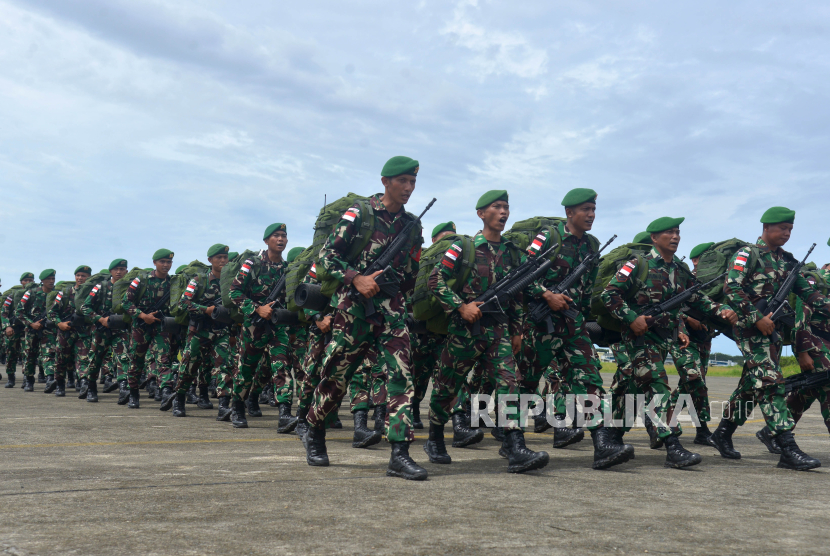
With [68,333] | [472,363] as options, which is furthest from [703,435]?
[68,333]

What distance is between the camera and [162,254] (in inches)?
482

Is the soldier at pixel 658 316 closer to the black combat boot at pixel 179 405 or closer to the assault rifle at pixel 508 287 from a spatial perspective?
the assault rifle at pixel 508 287

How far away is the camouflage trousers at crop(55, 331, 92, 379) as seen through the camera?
1365 centimetres

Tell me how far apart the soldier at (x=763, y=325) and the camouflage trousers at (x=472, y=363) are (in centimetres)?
243

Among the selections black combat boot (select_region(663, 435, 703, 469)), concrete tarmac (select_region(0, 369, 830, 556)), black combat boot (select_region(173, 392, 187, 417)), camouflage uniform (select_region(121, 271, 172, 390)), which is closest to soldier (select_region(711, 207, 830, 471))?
concrete tarmac (select_region(0, 369, 830, 556))

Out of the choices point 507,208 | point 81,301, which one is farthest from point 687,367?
point 81,301

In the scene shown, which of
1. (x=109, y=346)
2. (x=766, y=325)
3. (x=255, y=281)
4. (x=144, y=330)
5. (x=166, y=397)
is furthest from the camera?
(x=109, y=346)

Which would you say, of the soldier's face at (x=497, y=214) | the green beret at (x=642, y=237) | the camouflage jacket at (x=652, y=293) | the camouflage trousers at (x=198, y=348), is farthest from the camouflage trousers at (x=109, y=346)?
the camouflage jacket at (x=652, y=293)

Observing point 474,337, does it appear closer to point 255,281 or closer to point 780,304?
point 780,304

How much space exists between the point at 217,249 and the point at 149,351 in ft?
9.08

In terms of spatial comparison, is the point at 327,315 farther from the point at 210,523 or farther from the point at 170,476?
the point at 210,523

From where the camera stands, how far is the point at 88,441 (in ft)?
23.2

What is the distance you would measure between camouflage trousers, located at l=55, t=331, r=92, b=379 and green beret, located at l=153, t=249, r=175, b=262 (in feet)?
8.89

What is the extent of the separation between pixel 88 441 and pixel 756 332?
661 cm
